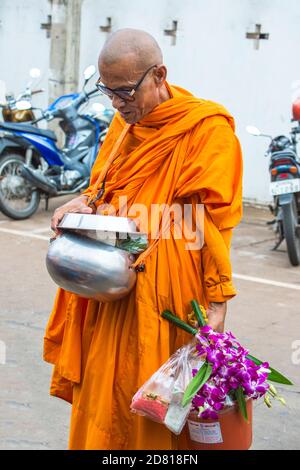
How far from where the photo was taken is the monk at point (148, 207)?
2945mm

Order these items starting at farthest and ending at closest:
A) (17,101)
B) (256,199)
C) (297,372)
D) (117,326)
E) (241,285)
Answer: (256,199) → (17,101) → (241,285) → (297,372) → (117,326)

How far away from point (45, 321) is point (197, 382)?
3180 mm

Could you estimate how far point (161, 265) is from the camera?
3.01 meters

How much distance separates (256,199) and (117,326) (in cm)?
737

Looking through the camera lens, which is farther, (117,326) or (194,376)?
(117,326)

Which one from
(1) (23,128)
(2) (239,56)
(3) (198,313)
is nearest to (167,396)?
(3) (198,313)

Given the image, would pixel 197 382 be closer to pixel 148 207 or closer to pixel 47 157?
pixel 148 207

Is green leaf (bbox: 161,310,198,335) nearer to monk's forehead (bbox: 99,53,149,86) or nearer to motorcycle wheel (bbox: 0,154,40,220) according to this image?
monk's forehead (bbox: 99,53,149,86)

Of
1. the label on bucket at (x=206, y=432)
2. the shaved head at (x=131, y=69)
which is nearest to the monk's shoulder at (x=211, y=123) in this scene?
the shaved head at (x=131, y=69)

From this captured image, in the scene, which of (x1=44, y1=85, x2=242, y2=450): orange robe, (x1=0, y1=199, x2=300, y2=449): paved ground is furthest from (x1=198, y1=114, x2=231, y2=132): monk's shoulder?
(x1=0, y1=199, x2=300, y2=449): paved ground

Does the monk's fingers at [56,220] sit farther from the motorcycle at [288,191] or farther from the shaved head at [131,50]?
the motorcycle at [288,191]
